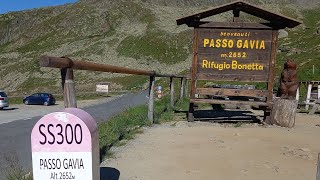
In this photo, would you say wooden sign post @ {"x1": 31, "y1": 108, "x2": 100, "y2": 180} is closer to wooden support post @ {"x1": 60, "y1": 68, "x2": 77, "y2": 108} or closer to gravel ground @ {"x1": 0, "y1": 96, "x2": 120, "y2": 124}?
wooden support post @ {"x1": 60, "y1": 68, "x2": 77, "y2": 108}

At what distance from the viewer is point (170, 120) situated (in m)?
10.9

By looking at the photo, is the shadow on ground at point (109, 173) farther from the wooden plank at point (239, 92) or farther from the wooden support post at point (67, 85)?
the wooden plank at point (239, 92)

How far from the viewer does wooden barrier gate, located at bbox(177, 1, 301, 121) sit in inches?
408

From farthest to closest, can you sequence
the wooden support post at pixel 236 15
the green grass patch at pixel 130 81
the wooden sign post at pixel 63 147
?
the green grass patch at pixel 130 81, the wooden support post at pixel 236 15, the wooden sign post at pixel 63 147

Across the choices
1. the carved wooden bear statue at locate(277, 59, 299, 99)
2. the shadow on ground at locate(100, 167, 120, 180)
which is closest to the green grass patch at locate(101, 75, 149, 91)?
the carved wooden bear statue at locate(277, 59, 299, 99)

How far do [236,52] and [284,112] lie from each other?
2069 mm

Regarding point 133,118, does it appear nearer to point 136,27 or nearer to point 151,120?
point 151,120

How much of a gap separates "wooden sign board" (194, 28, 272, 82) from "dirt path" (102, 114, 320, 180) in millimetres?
1754

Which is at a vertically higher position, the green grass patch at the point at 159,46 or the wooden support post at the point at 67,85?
the green grass patch at the point at 159,46

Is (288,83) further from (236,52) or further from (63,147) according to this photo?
(63,147)

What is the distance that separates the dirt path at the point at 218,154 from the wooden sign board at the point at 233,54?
175 cm

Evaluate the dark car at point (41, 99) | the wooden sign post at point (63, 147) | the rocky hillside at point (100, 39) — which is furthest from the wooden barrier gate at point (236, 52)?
the rocky hillside at point (100, 39)

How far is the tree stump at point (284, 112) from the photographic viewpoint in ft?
32.4

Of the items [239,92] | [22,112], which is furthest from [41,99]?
[239,92]
